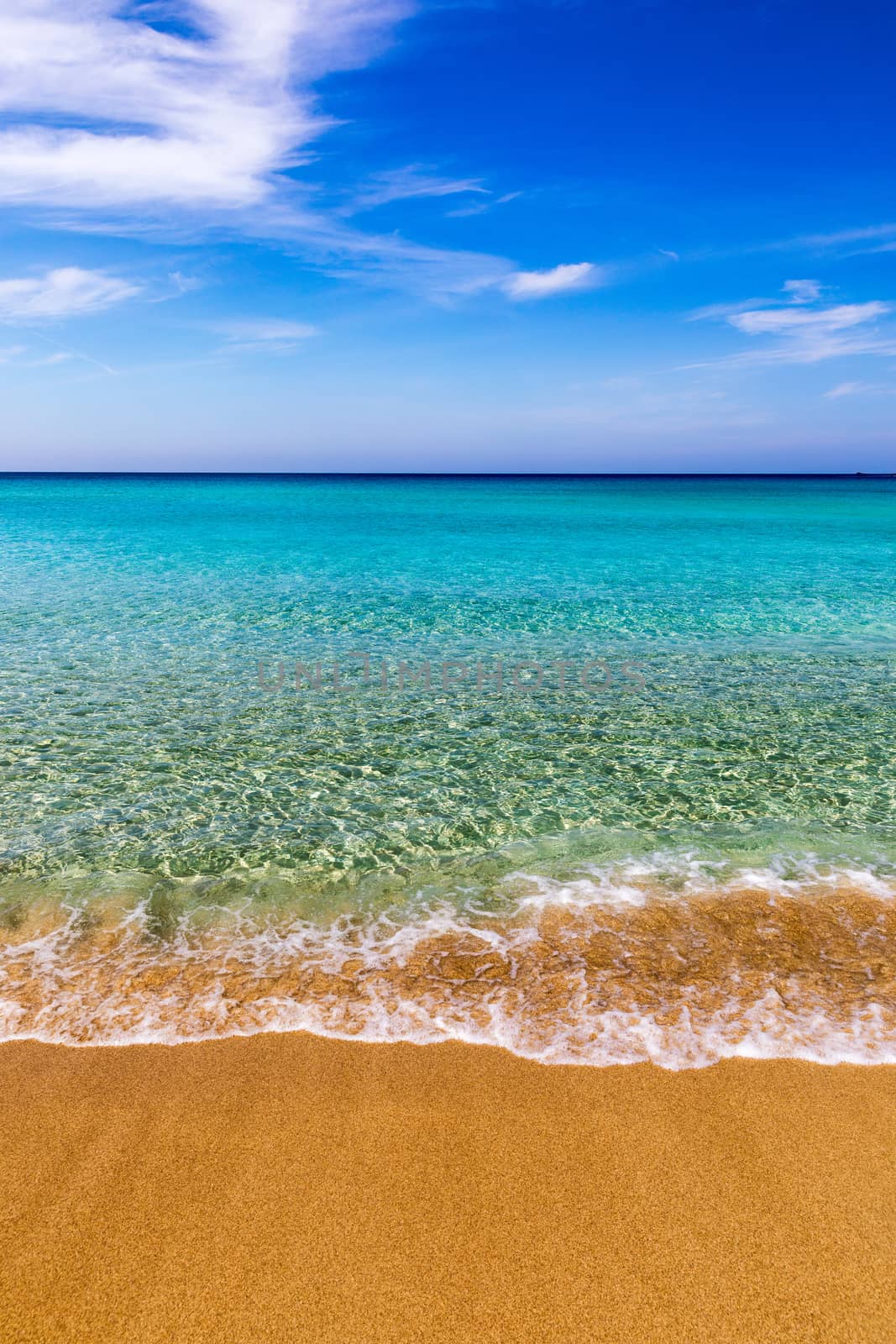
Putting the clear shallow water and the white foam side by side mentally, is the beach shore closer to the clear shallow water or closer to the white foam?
the white foam

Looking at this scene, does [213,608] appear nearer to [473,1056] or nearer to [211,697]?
[211,697]

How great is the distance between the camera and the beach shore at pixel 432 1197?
113 inches

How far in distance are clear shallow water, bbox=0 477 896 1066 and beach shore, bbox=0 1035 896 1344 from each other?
33cm

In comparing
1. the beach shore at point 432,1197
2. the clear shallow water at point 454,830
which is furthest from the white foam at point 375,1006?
the beach shore at point 432,1197

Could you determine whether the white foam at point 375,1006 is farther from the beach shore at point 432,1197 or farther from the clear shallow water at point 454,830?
the beach shore at point 432,1197

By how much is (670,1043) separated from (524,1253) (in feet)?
5.20

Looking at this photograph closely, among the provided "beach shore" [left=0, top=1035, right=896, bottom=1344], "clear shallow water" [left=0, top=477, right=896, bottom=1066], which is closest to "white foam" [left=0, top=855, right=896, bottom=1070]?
"clear shallow water" [left=0, top=477, right=896, bottom=1066]

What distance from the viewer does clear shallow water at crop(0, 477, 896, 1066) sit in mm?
4664

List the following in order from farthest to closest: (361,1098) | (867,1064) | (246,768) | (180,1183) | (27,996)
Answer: (246,768) < (27,996) < (867,1064) < (361,1098) < (180,1183)

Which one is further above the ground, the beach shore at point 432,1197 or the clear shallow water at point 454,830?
the clear shallow water at point 454,830

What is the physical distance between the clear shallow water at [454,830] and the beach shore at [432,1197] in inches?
12.8

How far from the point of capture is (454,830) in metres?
7.11

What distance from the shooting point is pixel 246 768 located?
8469 mm

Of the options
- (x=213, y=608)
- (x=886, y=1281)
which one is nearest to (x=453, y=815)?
(x=886, y=1281)
